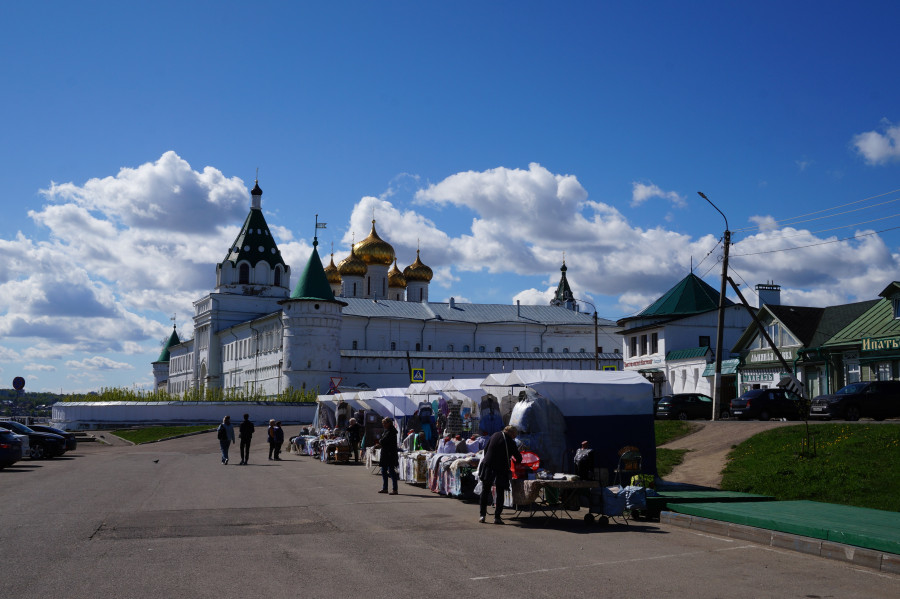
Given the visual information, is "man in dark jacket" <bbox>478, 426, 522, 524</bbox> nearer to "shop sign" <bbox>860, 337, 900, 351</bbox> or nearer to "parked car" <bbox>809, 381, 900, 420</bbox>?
"parked car" <bbox>809, 381, 900, 420</bbox>

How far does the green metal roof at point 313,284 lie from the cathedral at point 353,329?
0.34ft

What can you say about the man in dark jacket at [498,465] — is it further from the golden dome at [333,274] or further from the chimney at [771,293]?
the golden dome at [333,274]

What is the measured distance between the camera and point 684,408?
120ft

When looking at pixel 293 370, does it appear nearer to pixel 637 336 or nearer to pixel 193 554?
pixel 637 336

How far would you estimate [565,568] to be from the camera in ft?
30.5

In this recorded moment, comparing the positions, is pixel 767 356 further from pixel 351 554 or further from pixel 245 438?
pixel 351 554

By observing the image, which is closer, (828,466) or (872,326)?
(828,466)

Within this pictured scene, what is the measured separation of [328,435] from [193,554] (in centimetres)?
1905

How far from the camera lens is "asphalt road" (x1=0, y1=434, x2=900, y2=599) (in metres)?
8.20

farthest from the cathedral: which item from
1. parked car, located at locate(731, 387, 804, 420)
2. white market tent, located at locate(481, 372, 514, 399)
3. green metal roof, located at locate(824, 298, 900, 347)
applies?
white market tent, located at locate(481, 372, 514, 399)

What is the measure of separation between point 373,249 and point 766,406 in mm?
69149

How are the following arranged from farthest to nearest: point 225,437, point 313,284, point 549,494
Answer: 1. point 313,284
2. point 225,437
3. point 549,494

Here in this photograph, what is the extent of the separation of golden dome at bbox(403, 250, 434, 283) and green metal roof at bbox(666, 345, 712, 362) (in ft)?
171

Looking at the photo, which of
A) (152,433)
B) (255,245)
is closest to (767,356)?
(152,433)
